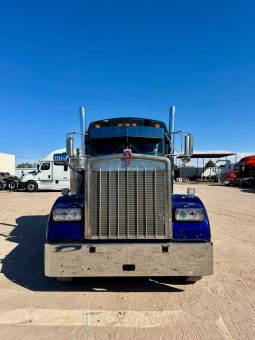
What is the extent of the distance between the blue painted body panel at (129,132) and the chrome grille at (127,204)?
199 cm

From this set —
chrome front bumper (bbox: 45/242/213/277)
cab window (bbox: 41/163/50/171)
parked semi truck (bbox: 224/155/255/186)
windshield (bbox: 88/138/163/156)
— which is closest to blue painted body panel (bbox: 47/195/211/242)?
chrome front bumper (bbox: 45/242/213/277)

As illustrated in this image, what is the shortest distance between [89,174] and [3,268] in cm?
265

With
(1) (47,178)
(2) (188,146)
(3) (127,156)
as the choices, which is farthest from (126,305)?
(1) (47,178)

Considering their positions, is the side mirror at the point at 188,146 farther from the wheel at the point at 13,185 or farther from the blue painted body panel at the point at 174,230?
the wheel at the point at 13,185

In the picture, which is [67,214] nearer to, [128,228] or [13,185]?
[128,228]

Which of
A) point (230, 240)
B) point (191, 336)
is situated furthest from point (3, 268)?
point (230, 240)

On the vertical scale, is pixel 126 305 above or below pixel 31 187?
below

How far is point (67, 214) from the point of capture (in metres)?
4.96

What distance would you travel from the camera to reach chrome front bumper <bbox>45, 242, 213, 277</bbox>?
15.5 ft

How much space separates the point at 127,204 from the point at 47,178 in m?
21.7

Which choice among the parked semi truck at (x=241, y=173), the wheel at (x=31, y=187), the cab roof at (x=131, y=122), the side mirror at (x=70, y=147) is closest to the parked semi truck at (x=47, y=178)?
the wheel at (x=31, y=187)

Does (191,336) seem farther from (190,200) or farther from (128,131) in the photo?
(128,131)

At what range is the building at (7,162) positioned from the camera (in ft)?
181

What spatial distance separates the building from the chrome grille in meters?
53.4
